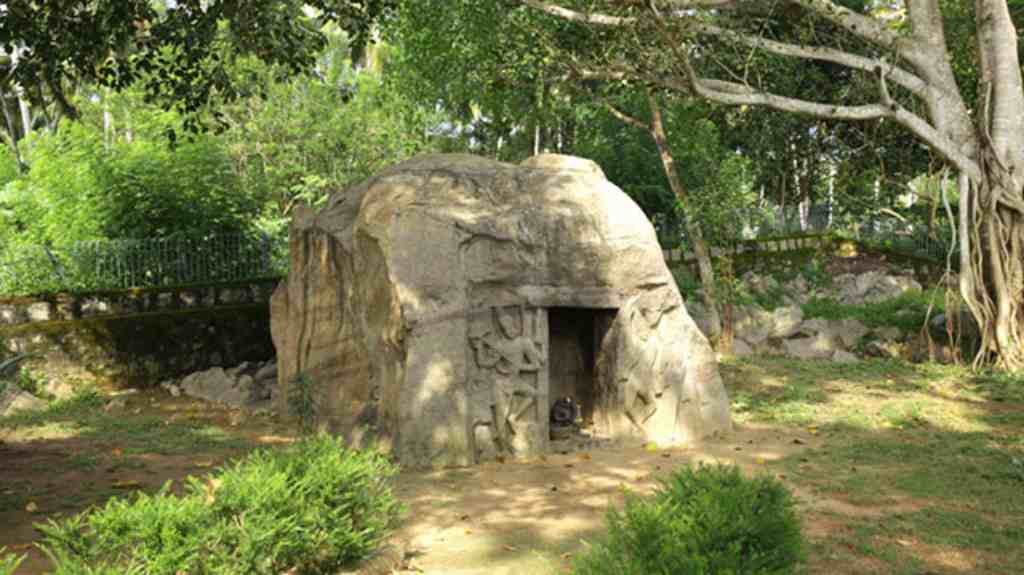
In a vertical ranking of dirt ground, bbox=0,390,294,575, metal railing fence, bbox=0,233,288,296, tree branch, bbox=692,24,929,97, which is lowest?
dirt ground, bbox=0,390,294,575

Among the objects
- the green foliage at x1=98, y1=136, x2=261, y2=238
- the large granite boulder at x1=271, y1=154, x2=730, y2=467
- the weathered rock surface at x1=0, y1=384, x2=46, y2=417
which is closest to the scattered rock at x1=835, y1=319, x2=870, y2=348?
the large granite boulder at x1=271, y1=154, x2=730, y2=467

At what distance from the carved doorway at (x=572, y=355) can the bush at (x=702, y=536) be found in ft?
20.1

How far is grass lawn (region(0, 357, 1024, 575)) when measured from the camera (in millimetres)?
5941

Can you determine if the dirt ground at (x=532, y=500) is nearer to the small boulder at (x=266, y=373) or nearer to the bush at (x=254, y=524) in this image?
the bush at (x=254, y=524)

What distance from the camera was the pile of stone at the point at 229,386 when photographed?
1320cm

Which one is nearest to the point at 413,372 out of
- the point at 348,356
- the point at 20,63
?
the point at 348,356

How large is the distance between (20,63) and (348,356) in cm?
463

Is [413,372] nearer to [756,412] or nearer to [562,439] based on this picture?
[562,439]

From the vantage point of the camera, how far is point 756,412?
10859 mm

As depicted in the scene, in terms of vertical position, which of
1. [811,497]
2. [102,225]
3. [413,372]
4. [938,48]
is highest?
[938,48]

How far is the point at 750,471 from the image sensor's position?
801 centimetres

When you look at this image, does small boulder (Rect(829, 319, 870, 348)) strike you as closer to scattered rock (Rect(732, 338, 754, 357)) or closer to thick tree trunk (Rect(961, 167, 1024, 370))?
scattered rock (Rect(732, 338, 754, 357))

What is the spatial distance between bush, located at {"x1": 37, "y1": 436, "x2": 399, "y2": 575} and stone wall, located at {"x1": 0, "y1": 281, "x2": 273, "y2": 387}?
367 inches

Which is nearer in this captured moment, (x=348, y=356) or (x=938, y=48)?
(x=348, y=356)
